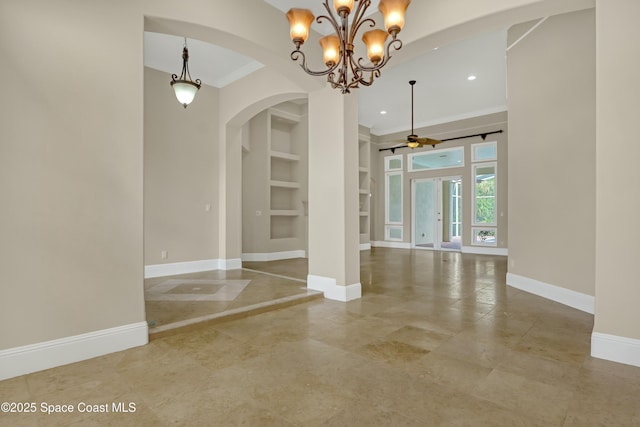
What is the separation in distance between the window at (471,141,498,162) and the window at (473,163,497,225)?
17cm

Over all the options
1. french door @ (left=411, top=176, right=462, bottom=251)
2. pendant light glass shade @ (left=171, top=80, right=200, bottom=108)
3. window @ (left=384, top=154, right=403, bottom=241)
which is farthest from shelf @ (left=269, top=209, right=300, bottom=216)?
french door @ (left=411, top=176, right=462, bottom=251)

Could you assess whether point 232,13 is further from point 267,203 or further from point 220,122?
point 267,203

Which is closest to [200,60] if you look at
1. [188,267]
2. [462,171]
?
[188,267]

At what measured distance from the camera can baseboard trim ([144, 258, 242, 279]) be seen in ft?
18.0

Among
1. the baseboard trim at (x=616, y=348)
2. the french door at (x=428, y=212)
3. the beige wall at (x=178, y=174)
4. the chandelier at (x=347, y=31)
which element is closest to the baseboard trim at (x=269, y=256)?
the beige wall at (x=178, y=174)

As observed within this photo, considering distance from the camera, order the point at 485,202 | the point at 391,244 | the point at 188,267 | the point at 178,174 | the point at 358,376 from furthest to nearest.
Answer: the point at 391,244 < the point at 485,202 < the point at 188,267 < the point at 178,174 < the point at 358,376

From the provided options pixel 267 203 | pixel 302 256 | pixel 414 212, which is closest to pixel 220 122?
pixel 267 203

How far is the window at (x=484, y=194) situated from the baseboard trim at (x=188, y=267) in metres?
6.88

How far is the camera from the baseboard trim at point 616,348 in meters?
2.49

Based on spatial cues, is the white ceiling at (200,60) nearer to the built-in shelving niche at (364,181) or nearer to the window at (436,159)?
the built-in shelving niche at (364,181)

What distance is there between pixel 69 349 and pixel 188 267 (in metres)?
3.43

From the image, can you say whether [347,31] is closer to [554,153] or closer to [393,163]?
[554,153]

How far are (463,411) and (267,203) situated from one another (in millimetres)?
6303

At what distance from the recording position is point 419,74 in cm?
661
